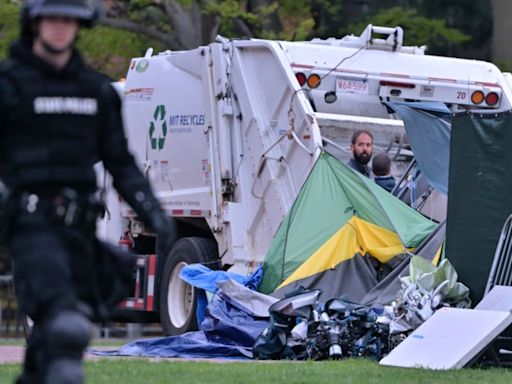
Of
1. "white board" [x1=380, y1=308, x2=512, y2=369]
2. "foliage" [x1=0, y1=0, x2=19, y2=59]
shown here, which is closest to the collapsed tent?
"white board" [x1=380, y1=308, x2=512, y2=369]

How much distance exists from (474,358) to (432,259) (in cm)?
208

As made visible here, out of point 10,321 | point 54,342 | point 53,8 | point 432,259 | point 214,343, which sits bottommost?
point 10,321

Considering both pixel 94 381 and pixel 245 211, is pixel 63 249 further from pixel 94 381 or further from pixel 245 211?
pixel 245 211

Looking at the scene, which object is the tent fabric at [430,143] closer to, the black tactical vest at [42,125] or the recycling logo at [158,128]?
the recycling logo at [158,128]

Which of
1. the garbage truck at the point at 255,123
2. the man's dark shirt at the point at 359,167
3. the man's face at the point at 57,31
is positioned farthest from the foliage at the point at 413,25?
the man's face at the point at 57,31

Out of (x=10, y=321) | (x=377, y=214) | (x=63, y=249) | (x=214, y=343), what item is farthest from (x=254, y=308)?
(x=10, y=321)

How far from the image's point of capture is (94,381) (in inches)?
361

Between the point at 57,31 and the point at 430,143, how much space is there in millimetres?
7786

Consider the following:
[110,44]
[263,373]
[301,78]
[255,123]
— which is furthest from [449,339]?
[110,44]

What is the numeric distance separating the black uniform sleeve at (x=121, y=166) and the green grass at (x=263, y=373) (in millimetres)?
2901

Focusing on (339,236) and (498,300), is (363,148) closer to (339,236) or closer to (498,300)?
(339,236)

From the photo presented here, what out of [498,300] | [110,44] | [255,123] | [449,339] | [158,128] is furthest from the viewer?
[110,44]

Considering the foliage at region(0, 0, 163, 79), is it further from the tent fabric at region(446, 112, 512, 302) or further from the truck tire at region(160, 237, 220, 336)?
the tent fabric at region(446, 112, 512, 302)

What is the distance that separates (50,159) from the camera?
6.07 m
